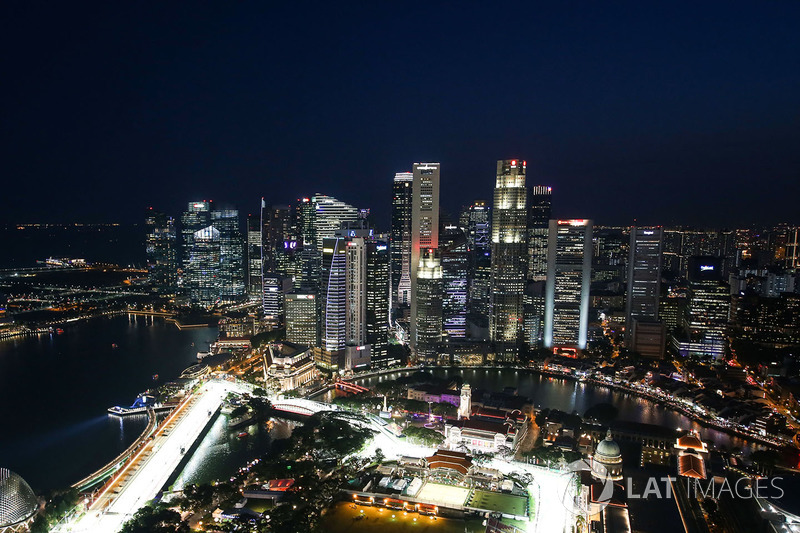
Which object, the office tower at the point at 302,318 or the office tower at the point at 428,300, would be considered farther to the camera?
the office tower at the point at 428,300

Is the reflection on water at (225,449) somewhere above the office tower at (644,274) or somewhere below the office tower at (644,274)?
below

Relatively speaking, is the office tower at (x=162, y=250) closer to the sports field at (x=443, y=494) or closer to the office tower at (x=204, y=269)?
the office tower at (x=204, y=269)

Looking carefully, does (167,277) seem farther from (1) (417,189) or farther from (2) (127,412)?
(2) (127,412)

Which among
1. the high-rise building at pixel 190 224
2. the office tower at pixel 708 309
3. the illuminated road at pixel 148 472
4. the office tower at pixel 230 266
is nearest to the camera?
the illuminated road at pixel 148 472

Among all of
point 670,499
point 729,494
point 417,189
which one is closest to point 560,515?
point 670,499

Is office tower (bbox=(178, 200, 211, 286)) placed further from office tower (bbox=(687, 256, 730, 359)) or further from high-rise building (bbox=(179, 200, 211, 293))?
office tower (bbox=(687, 256, 730, 359))

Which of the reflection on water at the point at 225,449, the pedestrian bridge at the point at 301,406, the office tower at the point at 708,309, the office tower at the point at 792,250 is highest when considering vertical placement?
the office tower at the point at 792,250

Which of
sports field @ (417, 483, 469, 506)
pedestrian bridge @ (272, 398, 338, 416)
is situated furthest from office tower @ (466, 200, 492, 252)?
sports field @ (417, 483, 469, 506)

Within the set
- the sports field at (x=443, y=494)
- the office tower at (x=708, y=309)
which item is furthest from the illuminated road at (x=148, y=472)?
the office tower at (x=708, y=309)
